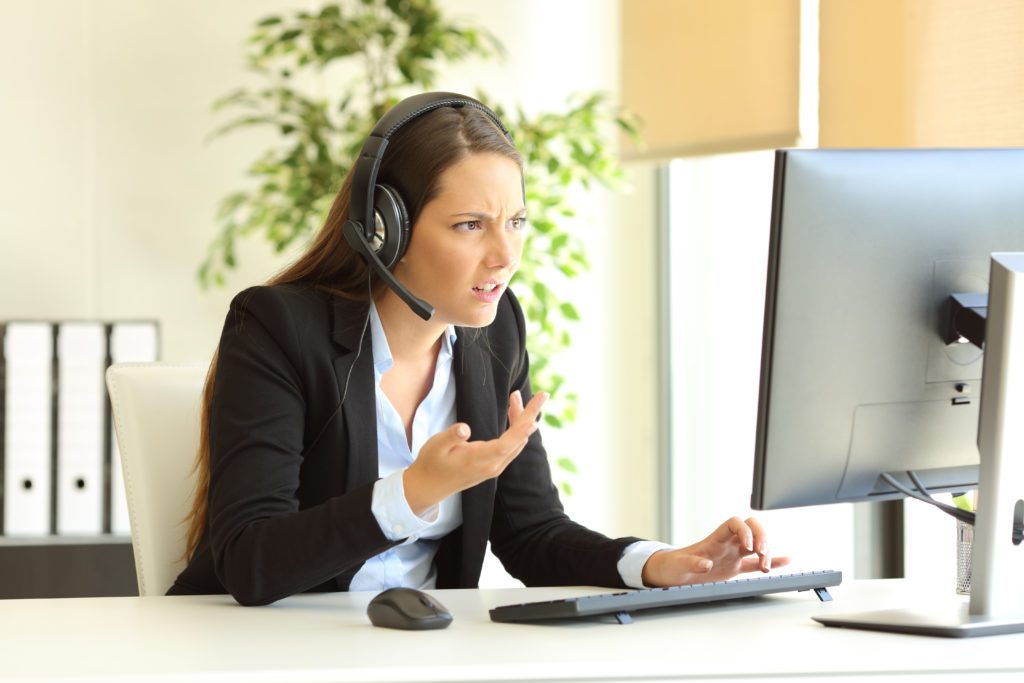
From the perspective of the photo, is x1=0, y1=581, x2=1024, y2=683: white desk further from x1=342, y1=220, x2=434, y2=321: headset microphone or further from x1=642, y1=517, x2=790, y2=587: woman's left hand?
x1=342, y1=220, x2=434, y2=321: headset microphone

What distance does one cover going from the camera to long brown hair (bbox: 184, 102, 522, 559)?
154cm

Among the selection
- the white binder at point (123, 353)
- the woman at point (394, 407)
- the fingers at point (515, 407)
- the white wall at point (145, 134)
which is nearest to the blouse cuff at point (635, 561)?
the woman at point (394, 407)

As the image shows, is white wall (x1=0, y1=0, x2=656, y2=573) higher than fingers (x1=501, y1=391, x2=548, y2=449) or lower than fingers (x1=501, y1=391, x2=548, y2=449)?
higher

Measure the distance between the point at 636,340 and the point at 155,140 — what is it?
1.40 meters

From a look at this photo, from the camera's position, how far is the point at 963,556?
1.35 m

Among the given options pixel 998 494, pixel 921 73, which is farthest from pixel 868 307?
pixel 921 73

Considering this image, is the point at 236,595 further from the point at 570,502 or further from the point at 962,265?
the point at 570,502

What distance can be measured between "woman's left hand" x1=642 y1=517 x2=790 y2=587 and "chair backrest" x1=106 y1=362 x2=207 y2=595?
0.60 metres

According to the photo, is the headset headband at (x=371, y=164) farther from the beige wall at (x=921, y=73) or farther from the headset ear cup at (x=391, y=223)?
the beige wall at (x=921, y=73)

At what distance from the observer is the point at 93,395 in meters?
2.62

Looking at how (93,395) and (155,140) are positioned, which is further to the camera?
(155,140)

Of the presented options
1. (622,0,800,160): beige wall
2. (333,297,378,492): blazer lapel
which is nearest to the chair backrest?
(333,297,378,492): blazer lapel

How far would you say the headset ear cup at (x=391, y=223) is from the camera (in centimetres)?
151

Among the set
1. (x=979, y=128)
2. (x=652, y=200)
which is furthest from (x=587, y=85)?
(x=979, y=128)
